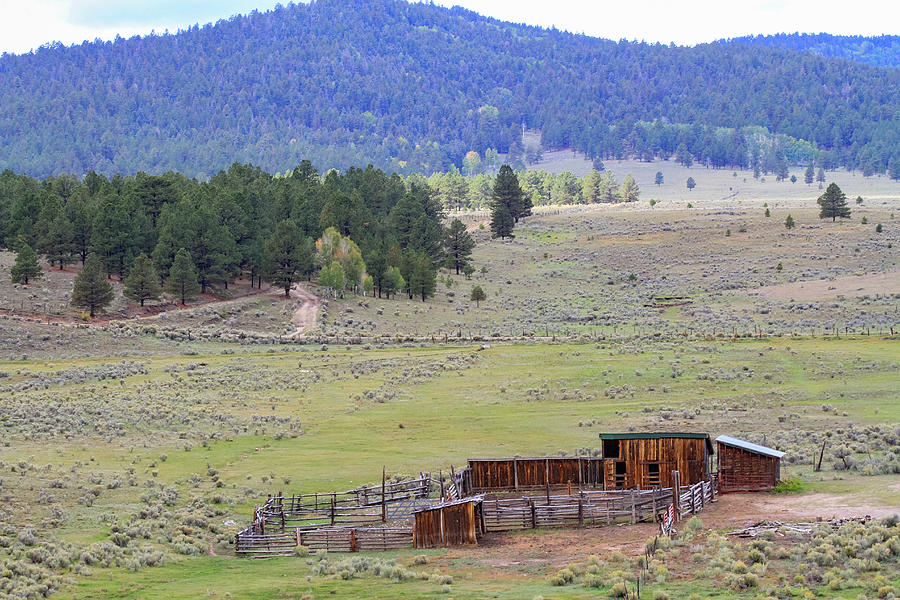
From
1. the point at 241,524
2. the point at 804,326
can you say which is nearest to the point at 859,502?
the point at 241,524

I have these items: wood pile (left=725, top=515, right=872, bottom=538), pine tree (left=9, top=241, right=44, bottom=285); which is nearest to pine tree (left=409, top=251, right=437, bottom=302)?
pine tree (left=9, top=241, right=44, bottom=285)

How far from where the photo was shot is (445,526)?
29.7 metres

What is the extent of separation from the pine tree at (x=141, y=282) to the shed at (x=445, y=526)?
197 ft

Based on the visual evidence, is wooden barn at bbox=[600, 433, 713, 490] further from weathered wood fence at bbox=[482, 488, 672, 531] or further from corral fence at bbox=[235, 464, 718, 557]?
weathered wood fence at bbox=[482, 488, 672, 531]

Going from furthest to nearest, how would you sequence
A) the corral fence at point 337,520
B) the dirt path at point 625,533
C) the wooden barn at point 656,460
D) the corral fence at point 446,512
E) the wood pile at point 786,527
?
the wooden barn at point 656,460
the corral fence at point 446,512
the corral fence at point 337,520
the dirt path at point 625,533
the wood pile at point 786,527

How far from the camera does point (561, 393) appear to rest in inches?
2194

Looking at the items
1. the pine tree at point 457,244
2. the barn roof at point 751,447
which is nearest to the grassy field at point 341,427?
the barn roof at point 751,447

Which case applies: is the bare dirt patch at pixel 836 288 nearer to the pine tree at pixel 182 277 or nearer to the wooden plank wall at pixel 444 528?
the pine tree at pixel 182 277

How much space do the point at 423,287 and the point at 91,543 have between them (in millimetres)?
75528

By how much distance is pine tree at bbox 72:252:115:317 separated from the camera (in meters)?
81.9

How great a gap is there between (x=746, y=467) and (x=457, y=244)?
87593mm

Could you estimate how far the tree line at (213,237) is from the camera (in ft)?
300

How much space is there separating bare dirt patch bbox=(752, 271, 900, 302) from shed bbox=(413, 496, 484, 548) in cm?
7262

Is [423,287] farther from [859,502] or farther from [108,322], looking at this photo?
[859,502]
